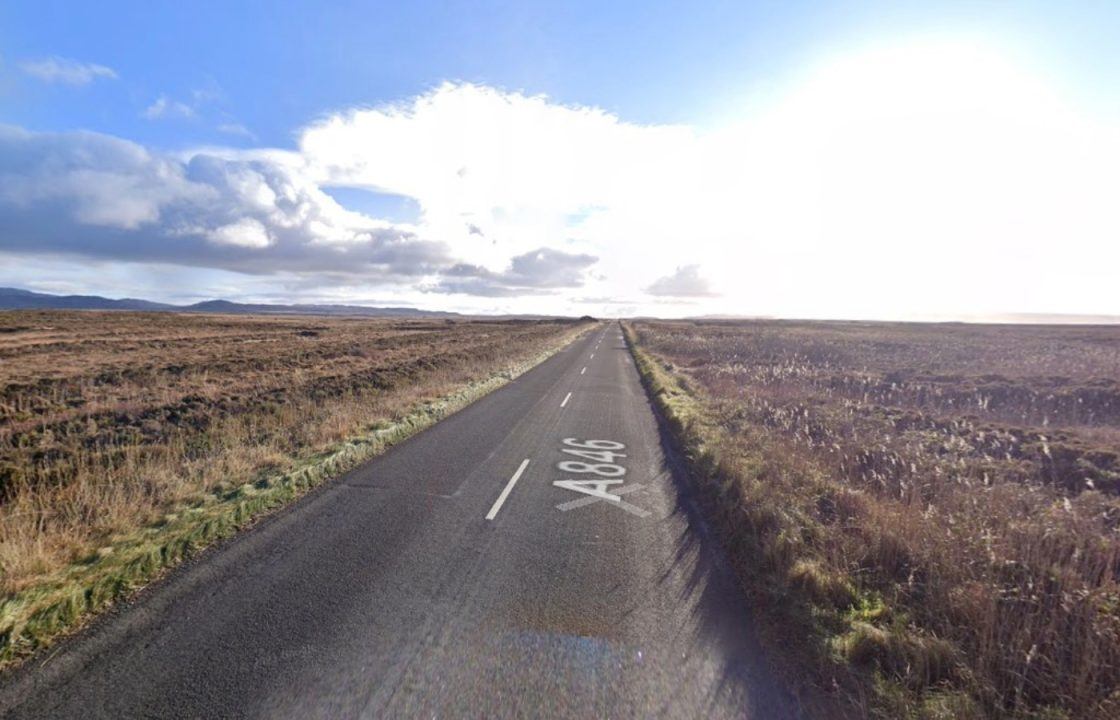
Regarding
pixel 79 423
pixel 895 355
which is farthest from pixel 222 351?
pixel 895 355

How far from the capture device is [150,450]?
8.93 metres

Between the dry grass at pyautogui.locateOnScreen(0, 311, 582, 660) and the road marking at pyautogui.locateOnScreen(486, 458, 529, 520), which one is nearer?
the dry grass at pyautogui.locateOnScreen(0, 311, 582, 660)

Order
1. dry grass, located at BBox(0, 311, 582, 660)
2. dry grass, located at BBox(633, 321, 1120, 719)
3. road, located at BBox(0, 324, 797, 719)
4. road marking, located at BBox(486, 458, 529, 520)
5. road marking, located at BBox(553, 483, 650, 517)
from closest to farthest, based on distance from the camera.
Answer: road, located at BBox(0, 324, 797, 719), dry grass, located at BBox(633, 321, 1120, 719), dry grass, located at BBox(0, 311, 582, 660), road marking, located at BBox(486, 458, 529, 520), road marking, located at BBox(553, 483, 650, 517)

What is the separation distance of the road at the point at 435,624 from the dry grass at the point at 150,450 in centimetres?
63

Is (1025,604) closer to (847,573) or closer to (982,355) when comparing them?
(847,573)

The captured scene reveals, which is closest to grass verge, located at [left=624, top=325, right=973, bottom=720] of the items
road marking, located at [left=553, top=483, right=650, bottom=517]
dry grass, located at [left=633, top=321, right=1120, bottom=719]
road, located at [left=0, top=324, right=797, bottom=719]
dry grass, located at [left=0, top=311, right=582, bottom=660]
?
dry grass, located at [left=633, top=321, right=1120, bottom=719]

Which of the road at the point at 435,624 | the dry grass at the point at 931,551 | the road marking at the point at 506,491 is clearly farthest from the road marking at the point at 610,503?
the dry grass at the point at 931,551

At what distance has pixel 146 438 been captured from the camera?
413 inches

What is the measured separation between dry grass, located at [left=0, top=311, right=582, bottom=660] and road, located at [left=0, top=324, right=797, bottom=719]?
63 centimetres

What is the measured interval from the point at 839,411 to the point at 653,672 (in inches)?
473

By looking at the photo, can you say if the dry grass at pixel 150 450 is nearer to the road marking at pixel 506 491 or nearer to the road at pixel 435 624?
the road at pixel 435 624

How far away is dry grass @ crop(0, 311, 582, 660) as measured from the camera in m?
4.69

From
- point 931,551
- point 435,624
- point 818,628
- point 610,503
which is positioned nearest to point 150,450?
point 435,624

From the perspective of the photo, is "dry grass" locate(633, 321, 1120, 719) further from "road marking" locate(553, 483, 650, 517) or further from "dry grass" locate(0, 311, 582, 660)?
"dry grass" locate(0, 311, 582, 660)
